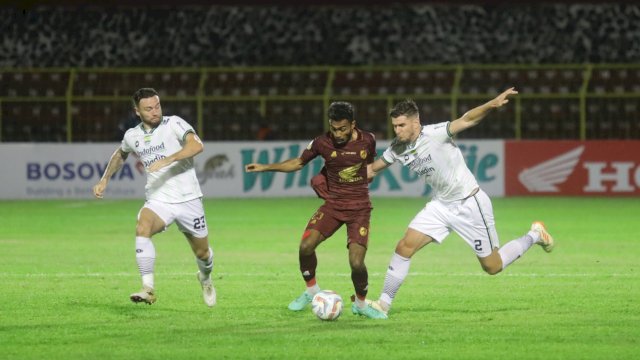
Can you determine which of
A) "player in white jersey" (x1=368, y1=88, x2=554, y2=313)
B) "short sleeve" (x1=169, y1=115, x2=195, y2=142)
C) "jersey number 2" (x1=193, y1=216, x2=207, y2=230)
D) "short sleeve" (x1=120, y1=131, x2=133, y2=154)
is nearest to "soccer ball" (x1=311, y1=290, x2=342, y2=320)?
"player in white jersey" (x1=368, y1=88, x2=554, y2=313)

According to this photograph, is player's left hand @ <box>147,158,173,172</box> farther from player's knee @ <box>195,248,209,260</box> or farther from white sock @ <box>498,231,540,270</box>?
white sock @ <box>498,231,540,270</box>

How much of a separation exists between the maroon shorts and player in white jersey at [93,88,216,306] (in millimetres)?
1140

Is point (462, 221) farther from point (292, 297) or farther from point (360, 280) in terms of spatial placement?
point (292, 297)

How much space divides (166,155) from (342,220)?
1.72m

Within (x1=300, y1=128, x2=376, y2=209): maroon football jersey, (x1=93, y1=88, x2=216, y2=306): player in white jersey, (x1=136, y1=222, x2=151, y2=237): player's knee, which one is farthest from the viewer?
(x1=93, y1=88, x2=216, y2=306): player in white jersey

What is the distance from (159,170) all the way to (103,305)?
1.36m

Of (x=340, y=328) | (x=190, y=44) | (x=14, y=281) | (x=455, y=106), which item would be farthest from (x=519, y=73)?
(x=340, y=328)

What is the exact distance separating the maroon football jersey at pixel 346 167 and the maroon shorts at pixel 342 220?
5cm

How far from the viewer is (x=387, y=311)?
10.2m

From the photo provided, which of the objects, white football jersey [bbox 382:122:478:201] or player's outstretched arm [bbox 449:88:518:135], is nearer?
player's outstretched arm [bbox 449:88:518:135]

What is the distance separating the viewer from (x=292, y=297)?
11633 mm

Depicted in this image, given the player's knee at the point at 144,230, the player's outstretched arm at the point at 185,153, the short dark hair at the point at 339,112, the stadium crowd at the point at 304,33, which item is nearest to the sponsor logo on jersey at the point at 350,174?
the short dark hair at the point at 339,112

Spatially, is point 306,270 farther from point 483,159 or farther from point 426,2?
point 426,2

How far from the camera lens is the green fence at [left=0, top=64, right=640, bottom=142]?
1118 inches
